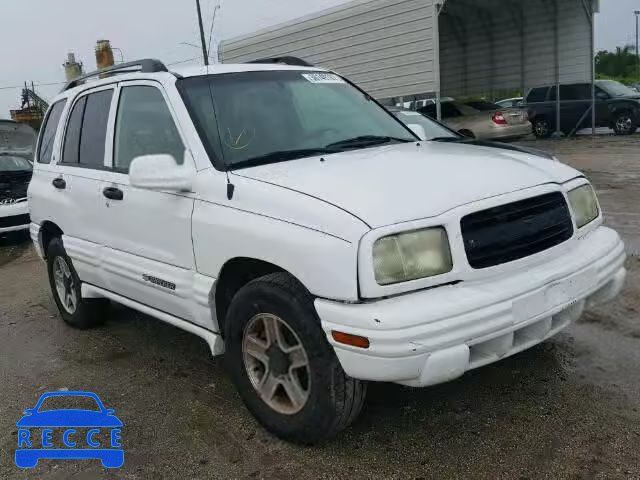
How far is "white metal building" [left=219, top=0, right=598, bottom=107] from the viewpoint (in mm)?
14516

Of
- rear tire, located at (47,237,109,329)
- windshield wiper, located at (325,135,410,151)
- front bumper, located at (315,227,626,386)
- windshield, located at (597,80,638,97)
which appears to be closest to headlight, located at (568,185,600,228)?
front bumper, located at (315,227,626,386)

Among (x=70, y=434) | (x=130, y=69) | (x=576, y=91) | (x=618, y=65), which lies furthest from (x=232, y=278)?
(x=618, y=65)

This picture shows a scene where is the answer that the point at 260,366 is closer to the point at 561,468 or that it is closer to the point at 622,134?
the point at 561,468

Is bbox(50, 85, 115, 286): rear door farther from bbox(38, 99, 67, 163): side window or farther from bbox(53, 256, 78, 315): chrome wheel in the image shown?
bbox(53, 256, 78, 315): chrome wheel

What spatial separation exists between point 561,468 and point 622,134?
17872 mm

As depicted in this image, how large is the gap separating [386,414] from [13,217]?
793 cm

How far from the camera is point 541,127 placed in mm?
19891

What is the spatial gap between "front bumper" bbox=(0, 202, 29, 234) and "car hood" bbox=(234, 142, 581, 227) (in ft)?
24.6

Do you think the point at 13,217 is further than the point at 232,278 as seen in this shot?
Yes

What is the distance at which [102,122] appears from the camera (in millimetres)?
4352

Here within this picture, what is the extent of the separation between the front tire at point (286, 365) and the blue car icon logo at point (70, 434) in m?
0.73

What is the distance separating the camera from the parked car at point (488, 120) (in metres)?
16.1

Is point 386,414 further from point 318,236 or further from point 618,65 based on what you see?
point 618,65

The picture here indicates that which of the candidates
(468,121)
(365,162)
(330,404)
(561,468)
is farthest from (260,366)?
(468,121)
